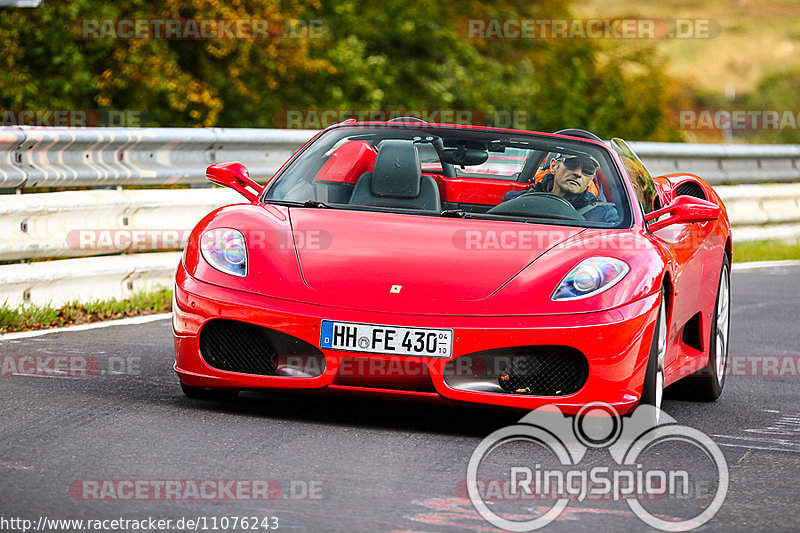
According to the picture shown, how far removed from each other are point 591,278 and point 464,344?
62 cm

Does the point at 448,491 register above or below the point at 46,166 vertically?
below

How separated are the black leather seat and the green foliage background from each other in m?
16.2

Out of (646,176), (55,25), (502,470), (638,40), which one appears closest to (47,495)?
(502,470)

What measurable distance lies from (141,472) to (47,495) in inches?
17.0

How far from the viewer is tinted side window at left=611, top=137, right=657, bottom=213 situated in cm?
688

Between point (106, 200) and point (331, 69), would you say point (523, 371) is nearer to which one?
point (106, 200)

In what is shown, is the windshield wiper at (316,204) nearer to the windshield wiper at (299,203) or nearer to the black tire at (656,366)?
the windshield wiper at (299,203)

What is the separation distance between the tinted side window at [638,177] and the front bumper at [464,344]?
48.5 inches

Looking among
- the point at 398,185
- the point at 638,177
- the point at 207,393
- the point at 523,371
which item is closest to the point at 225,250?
the point at 207,393

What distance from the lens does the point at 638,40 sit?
46.7 m

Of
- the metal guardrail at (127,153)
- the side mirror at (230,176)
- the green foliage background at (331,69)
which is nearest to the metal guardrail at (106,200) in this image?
the metal guardrail at (127,153)

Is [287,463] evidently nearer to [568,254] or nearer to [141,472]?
[141,472]

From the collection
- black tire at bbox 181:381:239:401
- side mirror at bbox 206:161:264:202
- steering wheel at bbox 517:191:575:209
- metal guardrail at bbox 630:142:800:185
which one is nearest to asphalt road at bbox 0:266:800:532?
black tire at bbox 181:381:239:401

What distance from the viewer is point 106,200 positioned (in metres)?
9.09
